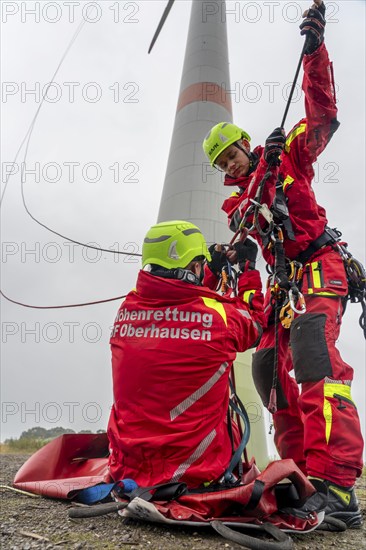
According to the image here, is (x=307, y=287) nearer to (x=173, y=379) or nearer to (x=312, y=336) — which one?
(x=312, y=336)

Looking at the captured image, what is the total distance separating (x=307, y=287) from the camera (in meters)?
3.30

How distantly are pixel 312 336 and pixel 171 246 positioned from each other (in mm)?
1123

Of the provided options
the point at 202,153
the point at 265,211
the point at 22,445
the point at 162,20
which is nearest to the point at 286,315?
the point at 265,211

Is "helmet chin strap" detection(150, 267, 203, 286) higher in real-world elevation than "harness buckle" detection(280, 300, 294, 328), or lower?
higher

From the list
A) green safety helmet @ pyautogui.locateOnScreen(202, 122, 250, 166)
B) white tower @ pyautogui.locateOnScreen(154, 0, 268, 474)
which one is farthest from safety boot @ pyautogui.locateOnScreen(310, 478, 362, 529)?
white tower @ pyautogui.locateOnScreen(154, 0, 268, 474)

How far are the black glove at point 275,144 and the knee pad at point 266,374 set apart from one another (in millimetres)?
1535

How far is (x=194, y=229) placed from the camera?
10.3ft

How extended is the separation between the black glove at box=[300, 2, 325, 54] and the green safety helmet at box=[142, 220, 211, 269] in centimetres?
165

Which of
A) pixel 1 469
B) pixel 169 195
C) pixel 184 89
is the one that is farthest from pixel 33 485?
pixel 184 89

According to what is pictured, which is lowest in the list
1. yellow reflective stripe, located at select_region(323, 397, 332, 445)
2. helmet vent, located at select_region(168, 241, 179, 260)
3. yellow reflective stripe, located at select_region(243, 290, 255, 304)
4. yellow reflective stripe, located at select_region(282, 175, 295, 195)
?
yellow reflective stripe, located at select_region(323, 397, 332, 445)

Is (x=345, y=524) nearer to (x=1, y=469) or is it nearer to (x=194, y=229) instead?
(x=194, y=229)

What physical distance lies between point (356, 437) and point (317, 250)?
1.41m

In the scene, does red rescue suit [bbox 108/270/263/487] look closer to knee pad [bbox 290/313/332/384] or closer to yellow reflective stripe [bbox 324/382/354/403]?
knee pad [bbox 290/313/332/384]

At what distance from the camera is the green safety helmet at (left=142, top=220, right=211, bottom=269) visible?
2.92 metres
